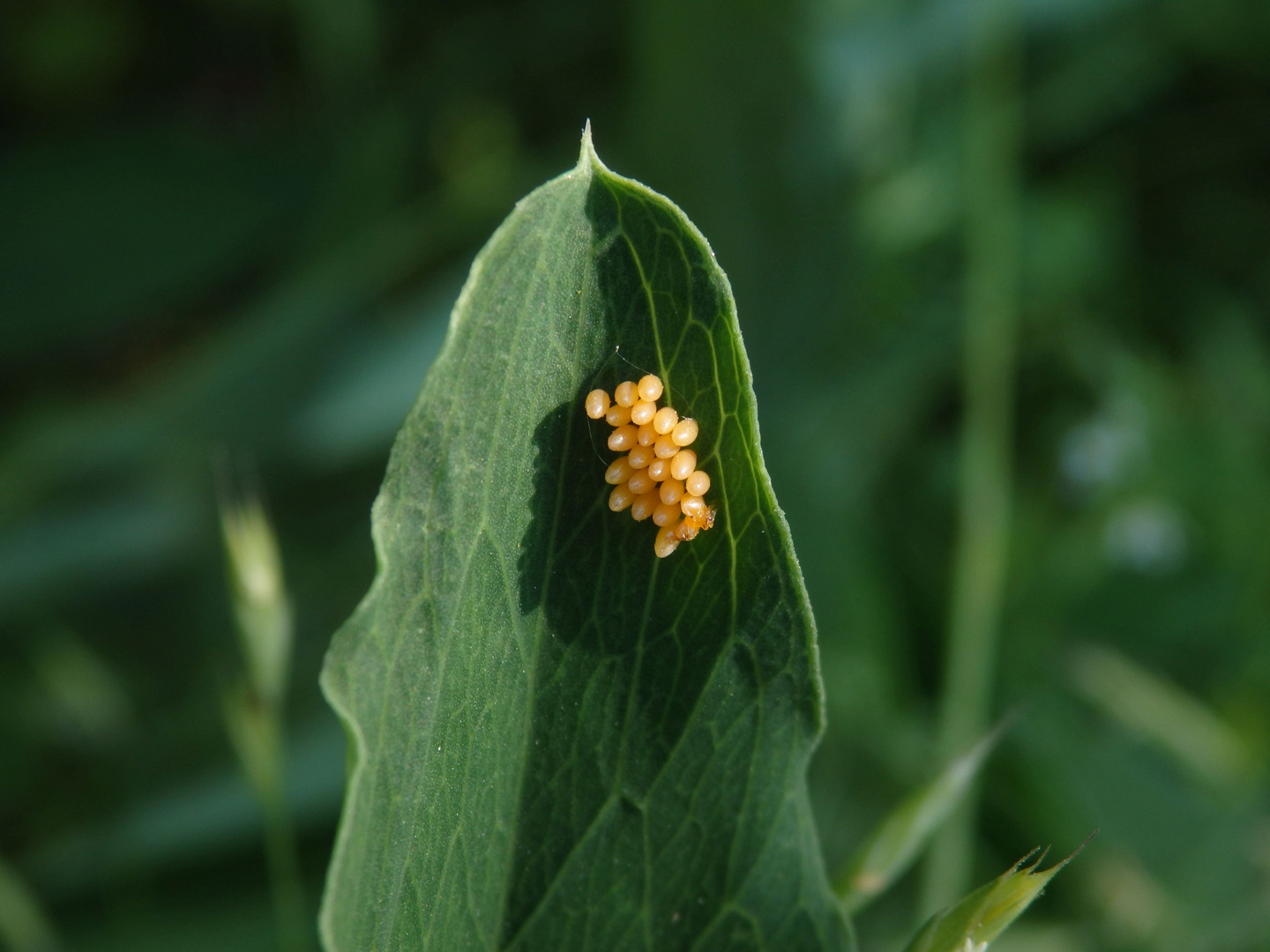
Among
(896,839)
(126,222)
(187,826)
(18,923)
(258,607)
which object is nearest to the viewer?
(896,839)

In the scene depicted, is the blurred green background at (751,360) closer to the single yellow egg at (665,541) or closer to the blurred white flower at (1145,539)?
the blurred white flower at (1145,539)

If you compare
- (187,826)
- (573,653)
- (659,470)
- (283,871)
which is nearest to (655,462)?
(659,470)

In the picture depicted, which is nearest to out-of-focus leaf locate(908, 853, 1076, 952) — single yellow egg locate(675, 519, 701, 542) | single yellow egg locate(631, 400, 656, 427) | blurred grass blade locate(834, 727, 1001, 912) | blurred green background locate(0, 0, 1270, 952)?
blurred grass blade locate(834, 727, 1001, 912)

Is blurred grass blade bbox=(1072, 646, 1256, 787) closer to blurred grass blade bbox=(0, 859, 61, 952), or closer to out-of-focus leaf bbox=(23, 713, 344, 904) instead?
out-of-focus leaf bbox=(23, 713, 344, 904)

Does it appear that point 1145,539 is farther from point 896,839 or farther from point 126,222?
point 126,222

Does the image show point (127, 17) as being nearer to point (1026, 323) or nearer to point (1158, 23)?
point (1026, 323)
